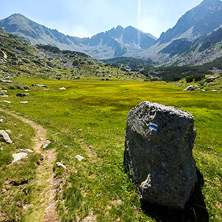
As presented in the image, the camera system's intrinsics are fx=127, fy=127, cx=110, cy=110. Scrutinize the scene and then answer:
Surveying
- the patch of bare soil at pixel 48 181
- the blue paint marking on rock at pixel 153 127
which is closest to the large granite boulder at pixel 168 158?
the blue paint marking on rock at pixel 153 127

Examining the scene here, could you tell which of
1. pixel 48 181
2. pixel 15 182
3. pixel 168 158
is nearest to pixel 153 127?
pixel 168 158

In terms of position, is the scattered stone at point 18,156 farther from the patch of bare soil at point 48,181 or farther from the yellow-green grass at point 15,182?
the patch of bare soil at point 48,181

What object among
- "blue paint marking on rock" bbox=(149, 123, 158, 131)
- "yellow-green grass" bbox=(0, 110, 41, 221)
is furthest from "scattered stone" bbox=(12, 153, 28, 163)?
"blue paint marking on rock" bbox=(149, 123, 158, 131)

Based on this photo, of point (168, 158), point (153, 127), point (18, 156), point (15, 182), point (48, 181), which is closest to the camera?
point (168, 158)

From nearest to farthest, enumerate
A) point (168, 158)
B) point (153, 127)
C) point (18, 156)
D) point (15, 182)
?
1. point (168, 158)
2. point (153, 127)
3. point (15, 182)
4. point (18, 156)

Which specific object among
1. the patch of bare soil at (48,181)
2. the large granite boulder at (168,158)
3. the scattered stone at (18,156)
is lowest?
the patch of bare soil at (48,181)

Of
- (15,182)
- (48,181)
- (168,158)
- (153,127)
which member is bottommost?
(48,181)

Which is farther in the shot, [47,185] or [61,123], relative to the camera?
[61,123]

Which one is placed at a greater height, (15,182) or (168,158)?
(168,158)

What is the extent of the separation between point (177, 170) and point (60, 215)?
8.30 m

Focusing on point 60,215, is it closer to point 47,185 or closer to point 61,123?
point 47,185

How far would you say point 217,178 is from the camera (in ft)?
40.2

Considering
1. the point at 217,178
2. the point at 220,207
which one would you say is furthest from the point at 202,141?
the point at 220,207

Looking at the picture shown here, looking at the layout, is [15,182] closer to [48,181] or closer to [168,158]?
[48,181]
